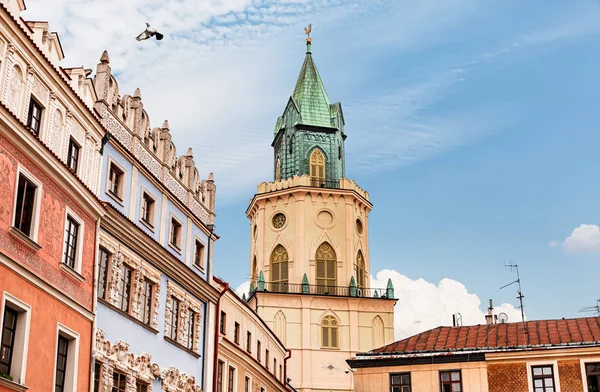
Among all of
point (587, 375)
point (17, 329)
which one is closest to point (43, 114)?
point (17, 329)

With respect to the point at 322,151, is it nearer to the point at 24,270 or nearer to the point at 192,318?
the point at 192,318

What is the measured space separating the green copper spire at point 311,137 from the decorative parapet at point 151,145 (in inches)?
1755

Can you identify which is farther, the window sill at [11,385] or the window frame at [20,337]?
the window frame at [20,337]

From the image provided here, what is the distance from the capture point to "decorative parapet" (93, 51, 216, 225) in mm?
29500

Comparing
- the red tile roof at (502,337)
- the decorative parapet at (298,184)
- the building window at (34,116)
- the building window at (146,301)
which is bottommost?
the building window at (146,301)

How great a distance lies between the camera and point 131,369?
29.2m

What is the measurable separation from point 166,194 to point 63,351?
995 cm

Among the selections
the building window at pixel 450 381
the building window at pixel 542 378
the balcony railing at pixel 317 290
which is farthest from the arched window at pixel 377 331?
the building window at pixel 542 378

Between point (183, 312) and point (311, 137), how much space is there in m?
52.9

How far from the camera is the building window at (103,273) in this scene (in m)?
27.9

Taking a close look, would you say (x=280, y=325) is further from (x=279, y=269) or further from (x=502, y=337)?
(x=502, y=337)

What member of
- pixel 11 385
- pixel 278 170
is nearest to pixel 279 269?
pixel 278 170

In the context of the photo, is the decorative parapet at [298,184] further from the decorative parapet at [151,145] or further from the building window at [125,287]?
the building window at [125,287]

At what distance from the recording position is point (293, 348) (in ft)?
241
